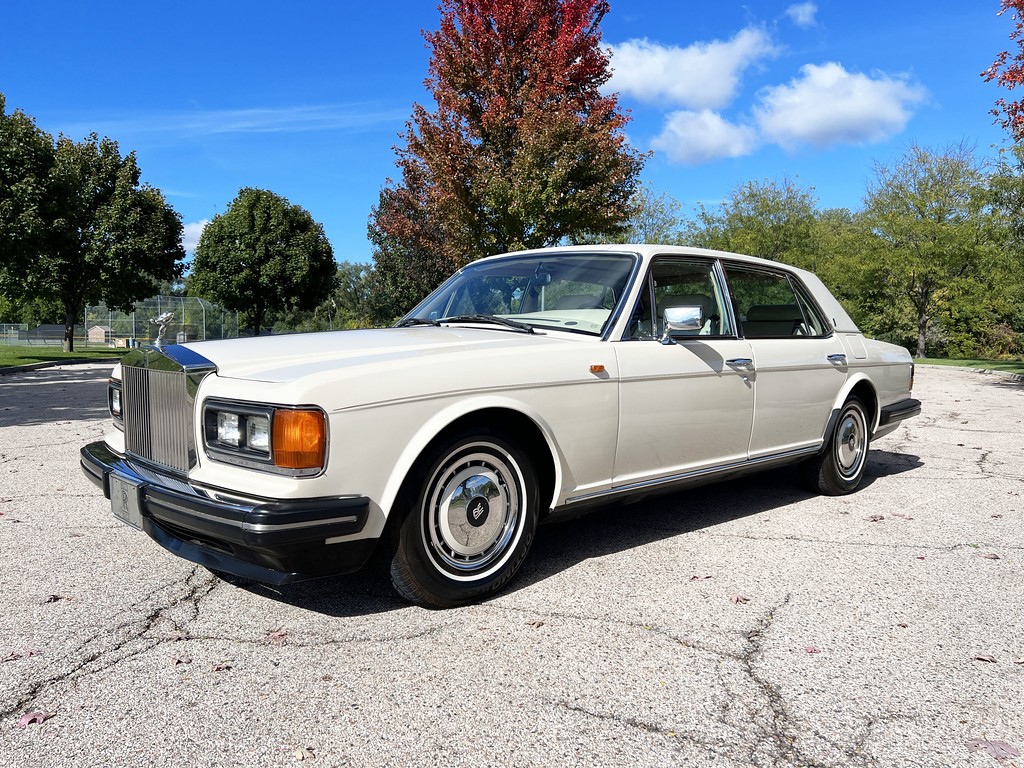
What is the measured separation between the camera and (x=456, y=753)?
7.20ft

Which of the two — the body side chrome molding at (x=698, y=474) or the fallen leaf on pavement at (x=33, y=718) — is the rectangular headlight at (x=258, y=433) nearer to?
the fallen leaf on pavement at (x=33, y=718)

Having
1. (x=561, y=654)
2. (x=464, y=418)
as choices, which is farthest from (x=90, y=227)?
(x=561, y=654)

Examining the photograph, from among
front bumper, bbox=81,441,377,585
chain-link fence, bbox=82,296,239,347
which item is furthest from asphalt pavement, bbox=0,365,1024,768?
chain-link fence, bbox=82,296,239,347

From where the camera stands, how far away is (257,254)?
37531 millimetres

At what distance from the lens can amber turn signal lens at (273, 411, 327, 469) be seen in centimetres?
275

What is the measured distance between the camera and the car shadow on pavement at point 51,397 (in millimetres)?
9312

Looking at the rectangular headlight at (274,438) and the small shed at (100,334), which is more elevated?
the rectangular headlight at (274,438)

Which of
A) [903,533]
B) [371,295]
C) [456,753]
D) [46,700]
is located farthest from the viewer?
[371,295]

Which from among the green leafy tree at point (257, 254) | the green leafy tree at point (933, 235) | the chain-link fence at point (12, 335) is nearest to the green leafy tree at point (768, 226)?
the green leafy tree at point (933, 235)

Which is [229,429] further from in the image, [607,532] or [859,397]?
[859,397]

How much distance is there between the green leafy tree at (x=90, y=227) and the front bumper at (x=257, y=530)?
63.1 feet

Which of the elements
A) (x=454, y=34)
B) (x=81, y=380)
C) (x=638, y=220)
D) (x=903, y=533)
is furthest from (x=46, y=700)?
(x=638, y=220)

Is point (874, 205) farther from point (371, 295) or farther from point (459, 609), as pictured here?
point (459, 609)

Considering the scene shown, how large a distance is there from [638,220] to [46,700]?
103 feet
